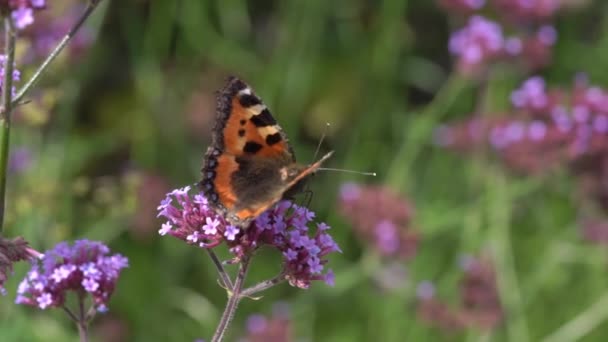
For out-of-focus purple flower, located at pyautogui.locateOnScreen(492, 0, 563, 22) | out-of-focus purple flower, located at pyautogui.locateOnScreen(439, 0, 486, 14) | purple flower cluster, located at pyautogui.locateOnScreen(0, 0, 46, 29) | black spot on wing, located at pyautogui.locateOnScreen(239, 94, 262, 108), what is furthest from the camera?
out-of-focus purple flower, located at pyautogui.locateOnScreen(439, 0, 486, 14)

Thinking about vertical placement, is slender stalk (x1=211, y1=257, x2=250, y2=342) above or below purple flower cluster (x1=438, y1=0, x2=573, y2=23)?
below

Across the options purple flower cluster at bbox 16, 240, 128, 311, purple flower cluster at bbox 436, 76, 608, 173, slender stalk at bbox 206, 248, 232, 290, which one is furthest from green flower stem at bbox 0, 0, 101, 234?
purple flower cluster at bbox 436, 76, 608, 173

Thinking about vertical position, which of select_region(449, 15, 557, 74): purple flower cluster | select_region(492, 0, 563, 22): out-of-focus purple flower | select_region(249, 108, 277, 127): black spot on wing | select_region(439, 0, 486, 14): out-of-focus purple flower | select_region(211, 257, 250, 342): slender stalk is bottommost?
select_region(211, 257, 250, 342): slender stalk

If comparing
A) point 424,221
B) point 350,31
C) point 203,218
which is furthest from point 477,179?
point 203,218

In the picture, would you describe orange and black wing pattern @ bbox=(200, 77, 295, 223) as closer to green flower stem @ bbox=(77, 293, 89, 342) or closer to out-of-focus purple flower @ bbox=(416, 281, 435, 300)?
green flower stem @ bbox=(77, 293, 89, 342)

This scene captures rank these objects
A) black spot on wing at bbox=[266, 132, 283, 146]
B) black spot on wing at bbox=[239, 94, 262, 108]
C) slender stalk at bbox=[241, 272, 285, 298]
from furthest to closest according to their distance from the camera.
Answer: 1. black spot on wing at bbox=[266, 132, 283, 146]
2. black spot on wing at bbox=[239, 94, 262, 108]
3. slender stalk at bbox=[241, 272, 285, 298]

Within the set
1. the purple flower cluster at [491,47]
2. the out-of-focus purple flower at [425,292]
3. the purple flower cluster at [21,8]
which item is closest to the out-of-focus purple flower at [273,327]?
the out-of-focus purple flower at [425,292]

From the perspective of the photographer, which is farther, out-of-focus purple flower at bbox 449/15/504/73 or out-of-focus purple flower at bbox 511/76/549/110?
out-of-focus purple flower at bbox 449/15/504/73

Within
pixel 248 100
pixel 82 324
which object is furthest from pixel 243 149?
pixel 82 324

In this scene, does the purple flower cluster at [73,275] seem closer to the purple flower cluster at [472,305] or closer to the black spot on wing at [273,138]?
the black spot on wing at [273,138]
